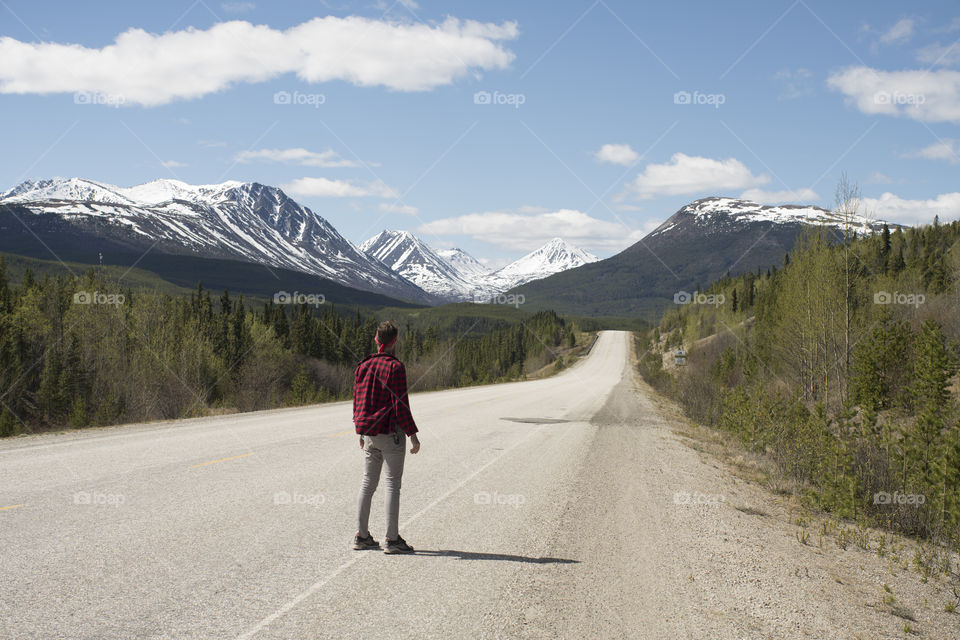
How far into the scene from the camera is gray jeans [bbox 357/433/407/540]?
21.1ft

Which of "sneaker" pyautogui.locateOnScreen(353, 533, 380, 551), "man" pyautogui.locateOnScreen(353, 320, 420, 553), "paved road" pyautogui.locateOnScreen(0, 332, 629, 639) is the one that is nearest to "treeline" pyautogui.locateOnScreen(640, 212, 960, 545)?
"paved road" pyautogui.locateOnScreen(0, 332, 629, 639)

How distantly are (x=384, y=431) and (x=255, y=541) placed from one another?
1695 millimetres

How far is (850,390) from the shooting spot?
2800 cm

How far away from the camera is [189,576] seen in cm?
528

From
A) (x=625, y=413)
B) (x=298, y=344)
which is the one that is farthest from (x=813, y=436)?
(x=298, y=344)

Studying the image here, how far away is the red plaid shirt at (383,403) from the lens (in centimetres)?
646

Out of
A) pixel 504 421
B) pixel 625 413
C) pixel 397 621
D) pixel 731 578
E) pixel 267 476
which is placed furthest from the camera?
pixel 625 413

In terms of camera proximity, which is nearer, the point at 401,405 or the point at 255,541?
the point at 255,541

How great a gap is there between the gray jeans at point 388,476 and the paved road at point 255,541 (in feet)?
1.02

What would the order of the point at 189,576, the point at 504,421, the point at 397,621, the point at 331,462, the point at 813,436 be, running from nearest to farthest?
the point at 397,621
the point at 189,576
the point at 331,462
the point at 813,436
the point at 504,421

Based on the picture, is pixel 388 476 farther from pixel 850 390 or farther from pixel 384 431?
pixel 850 390

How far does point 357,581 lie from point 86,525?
3.23 metres

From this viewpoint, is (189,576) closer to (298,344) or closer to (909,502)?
(909,502)

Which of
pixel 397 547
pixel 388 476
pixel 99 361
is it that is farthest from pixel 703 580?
pixel 99 361
